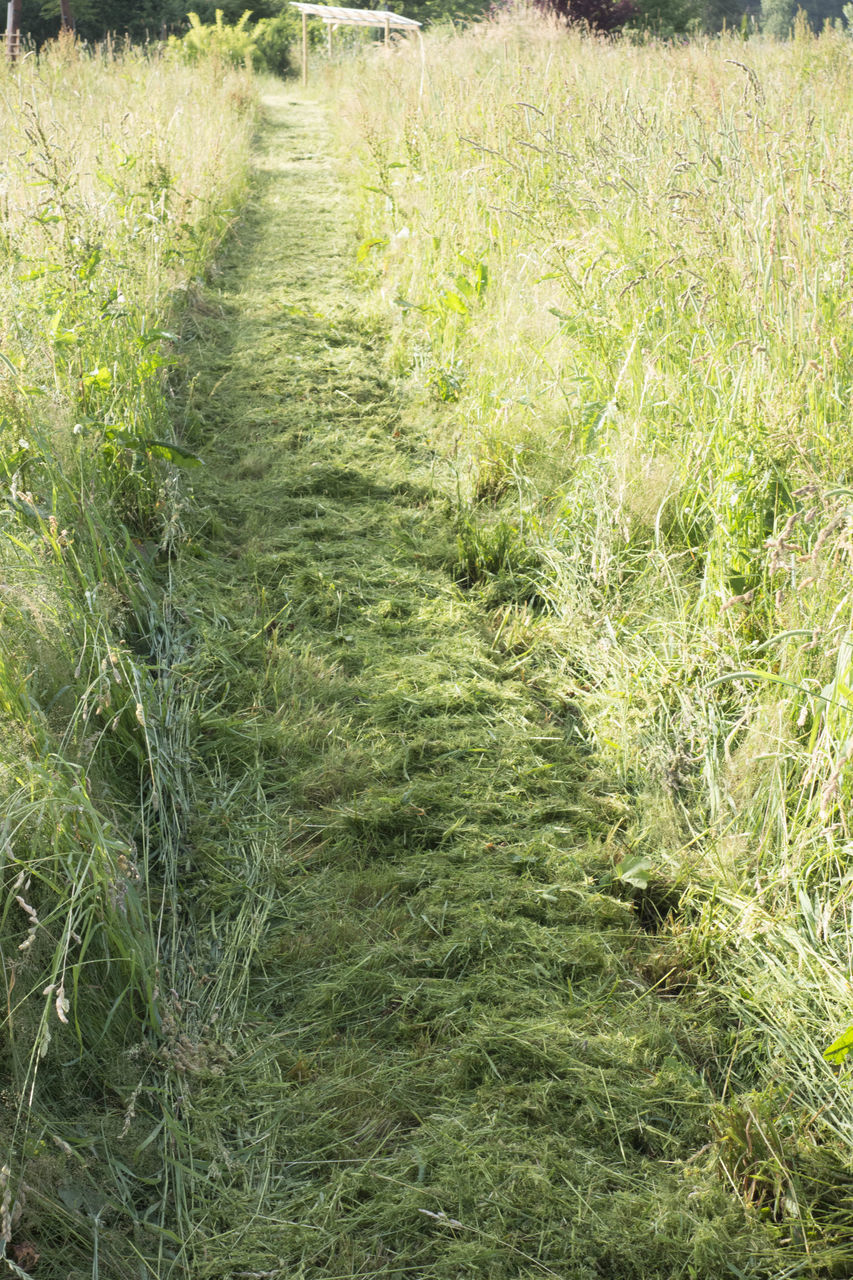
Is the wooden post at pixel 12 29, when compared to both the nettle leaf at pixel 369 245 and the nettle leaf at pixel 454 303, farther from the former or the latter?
the nettle leaf at pixel 454 303

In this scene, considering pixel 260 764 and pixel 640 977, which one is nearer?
pixel 640 977

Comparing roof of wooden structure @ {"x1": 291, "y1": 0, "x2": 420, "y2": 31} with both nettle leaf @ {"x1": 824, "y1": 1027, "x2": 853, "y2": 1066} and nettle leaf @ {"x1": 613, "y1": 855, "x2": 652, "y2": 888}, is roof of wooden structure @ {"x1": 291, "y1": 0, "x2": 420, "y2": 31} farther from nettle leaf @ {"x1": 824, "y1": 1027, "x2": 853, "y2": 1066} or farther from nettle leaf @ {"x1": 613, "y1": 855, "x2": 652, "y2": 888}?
nettle leaf @ {"x1": 824, "y1": 1027, "x2": 853, "y2": 1066}

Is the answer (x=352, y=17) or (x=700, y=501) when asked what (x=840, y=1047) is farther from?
(x=352, y=17)

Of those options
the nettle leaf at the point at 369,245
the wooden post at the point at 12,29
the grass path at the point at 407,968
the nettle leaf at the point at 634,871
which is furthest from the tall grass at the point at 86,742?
the wooden post at the point at 12,29

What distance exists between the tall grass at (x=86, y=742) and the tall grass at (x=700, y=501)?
1.12m

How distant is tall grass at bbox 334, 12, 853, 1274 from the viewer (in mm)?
1913

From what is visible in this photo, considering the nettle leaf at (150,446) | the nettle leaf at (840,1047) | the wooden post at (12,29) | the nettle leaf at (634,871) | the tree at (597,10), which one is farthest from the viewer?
the tree at (597,10)

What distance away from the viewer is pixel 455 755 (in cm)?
268

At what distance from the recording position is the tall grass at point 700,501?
1913mm

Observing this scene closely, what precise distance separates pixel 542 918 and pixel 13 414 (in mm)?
2181

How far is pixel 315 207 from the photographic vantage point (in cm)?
816

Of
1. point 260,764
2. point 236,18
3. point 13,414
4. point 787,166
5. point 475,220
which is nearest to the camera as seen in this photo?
point 260,764

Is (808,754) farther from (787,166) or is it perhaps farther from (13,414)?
(787,166)

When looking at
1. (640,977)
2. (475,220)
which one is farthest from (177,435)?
(640,977)
